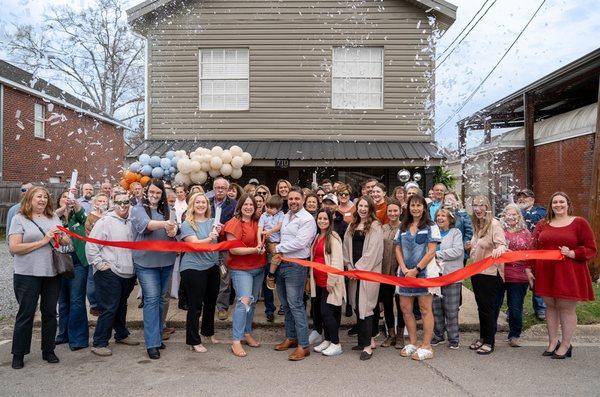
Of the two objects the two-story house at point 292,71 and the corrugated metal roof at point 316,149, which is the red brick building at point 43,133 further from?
the corrugated metal roof at point 316,149

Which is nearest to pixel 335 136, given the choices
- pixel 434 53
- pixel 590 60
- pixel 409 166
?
pixel 409 166

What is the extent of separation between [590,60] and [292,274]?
10640 mm

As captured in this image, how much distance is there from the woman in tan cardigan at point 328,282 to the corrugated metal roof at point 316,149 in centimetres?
545

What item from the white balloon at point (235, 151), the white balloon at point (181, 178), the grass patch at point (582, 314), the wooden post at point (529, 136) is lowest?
the grass patch at point (582, 314)

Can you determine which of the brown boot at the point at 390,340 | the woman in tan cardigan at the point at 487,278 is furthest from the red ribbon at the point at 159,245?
the woman in tan cardigan at the point at 487,278

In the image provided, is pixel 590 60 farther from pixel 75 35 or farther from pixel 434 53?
pixel 75 35

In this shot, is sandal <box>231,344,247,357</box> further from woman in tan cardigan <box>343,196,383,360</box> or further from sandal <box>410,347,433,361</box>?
sandal <box>410,347,433,361</box>

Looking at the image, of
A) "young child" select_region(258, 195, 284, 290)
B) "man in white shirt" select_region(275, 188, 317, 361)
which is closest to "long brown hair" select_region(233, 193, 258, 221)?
"young child" select_region(258, 195, 284, 290)

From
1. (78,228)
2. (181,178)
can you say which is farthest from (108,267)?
(181,178)

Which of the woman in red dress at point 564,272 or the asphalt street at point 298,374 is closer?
the asphalt street at point 298,374

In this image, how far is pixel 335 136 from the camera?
12.0 metres

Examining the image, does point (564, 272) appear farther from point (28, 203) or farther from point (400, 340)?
point (28, 203)

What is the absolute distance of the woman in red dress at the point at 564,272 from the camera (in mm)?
5453

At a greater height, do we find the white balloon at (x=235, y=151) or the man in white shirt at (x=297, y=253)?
the white balloon at (x=235, y=151)
